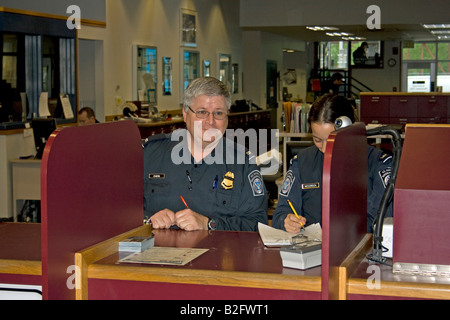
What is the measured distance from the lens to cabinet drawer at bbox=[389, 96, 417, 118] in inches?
432

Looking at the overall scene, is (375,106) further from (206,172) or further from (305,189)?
(206,172)

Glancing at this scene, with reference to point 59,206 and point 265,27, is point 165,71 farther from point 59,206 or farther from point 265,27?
point 59,206

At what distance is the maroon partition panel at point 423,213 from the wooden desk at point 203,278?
0.28 metres

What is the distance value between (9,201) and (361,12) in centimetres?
1018

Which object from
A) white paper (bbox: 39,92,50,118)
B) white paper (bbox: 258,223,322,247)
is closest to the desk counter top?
white paper (bbox: 258,223,322,247)

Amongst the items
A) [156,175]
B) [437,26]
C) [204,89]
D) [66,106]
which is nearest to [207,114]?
[204,89]

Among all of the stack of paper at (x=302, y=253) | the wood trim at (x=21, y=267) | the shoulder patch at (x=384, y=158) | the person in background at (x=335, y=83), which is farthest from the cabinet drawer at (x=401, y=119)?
the wood trim at (x=21, y=267)

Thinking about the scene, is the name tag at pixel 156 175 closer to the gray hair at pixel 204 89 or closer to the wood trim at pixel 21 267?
the gray hair at pixel 204 89

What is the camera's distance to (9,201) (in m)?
7.02

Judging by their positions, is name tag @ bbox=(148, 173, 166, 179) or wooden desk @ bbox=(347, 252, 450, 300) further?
name tag @ bbox=(148, 173, 166, 179)

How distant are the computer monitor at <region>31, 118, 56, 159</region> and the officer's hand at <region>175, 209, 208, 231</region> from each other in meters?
4.55

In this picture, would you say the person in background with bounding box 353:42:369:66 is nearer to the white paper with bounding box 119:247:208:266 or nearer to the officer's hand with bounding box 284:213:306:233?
the officer's hand with bounding box 284:213:306:233

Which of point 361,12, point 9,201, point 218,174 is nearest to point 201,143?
point 218,174

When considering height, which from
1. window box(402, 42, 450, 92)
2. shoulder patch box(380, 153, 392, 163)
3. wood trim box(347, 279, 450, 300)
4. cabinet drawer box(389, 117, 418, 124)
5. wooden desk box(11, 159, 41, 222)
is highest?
window box(402, 42, 450, 92)
